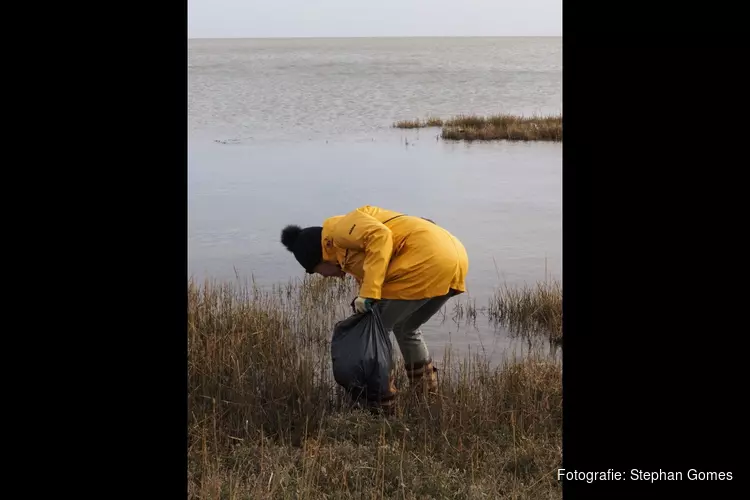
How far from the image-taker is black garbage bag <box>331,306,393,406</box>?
5.02 m

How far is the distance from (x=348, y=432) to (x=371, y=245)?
3.49ft

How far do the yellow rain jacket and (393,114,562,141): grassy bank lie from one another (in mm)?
17818

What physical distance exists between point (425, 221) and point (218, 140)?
66.0ft

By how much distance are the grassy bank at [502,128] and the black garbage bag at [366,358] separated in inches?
711

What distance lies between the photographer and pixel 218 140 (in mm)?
24562

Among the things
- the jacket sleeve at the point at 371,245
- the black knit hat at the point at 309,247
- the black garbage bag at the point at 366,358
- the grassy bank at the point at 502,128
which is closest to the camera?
the jacket sleeve at the point at 371,245

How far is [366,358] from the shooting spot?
5.01 metres

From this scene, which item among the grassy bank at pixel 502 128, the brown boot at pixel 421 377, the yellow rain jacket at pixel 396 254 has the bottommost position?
the brown boot at pixel 421 377

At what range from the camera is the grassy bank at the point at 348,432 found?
13.5 feet

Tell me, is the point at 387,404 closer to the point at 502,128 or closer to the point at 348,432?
the point at 348,432
